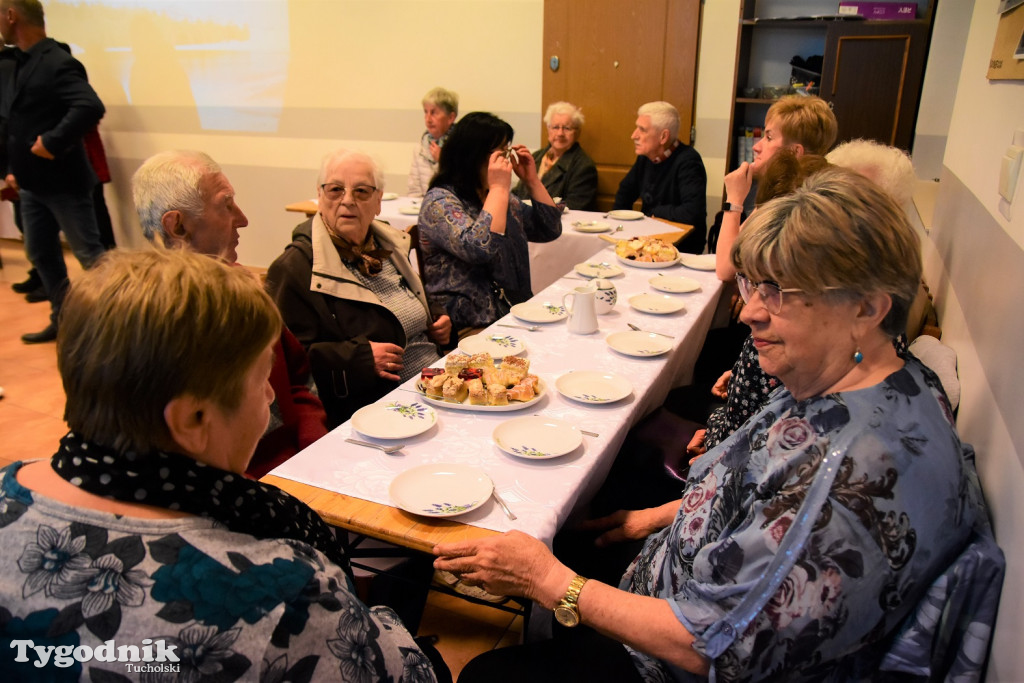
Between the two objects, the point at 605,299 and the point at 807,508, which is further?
the point at 605,299

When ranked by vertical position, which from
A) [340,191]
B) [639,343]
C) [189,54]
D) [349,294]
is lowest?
[639,343]

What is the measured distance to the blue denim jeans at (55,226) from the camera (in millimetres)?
3854

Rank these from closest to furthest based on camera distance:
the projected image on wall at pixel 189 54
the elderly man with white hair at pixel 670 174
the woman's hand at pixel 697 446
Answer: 1. the woman's hand at pixel 697 446
2. the elderly man with white hair at pixel 670 174
3. the projected image on wall at pixel 189 54

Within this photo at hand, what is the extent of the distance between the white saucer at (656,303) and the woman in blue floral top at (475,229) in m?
0.56

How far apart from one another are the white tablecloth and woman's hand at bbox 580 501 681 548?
0.12 m

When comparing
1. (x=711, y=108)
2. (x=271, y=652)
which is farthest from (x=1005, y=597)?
(x=711, y=108)

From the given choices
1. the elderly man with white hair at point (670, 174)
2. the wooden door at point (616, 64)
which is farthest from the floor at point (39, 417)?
the wooden door at point (616, 64)

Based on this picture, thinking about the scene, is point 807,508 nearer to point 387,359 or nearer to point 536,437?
point 536,437

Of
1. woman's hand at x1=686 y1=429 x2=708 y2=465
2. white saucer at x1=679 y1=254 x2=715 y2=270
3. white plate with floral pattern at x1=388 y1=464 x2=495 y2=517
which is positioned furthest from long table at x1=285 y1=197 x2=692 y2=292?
white plate with floral pattern at x1=388 y1=464 x2=495 y2=517

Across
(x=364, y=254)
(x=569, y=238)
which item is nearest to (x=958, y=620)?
(x=364, y=254)

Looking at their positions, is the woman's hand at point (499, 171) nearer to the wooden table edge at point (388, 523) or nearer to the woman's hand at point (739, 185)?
the woman's hand at point (739, 185)

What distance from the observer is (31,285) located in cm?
501

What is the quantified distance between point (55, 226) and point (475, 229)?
117 inches

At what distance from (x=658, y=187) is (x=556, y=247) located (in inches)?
41.2
